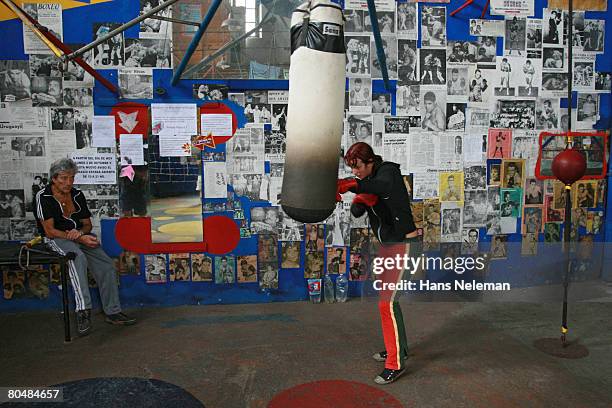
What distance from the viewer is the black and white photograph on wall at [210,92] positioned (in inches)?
169

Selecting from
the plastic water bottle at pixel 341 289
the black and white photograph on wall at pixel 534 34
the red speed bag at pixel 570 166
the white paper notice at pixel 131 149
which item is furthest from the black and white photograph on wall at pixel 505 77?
the white paper notice at pixel 131 149

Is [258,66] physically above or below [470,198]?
above

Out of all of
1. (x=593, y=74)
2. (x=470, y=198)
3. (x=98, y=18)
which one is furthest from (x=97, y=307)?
(x=593, y=74)

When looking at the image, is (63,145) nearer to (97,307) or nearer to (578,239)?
(97,307)

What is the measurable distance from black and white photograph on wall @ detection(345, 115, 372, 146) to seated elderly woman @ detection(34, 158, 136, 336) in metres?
2.33

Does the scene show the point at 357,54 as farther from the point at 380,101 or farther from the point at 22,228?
the point at 22,228

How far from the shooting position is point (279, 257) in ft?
14.8

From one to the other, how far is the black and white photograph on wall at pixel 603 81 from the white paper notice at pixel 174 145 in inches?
154

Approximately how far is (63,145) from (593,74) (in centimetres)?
494

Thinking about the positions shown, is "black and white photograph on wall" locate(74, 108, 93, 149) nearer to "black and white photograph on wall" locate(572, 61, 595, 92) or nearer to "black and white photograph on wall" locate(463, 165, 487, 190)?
"black and white photograph on wall" locate(463, 165, 487, 190)

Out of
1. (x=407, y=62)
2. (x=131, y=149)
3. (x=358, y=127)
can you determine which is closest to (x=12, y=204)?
(x=131, y=149)

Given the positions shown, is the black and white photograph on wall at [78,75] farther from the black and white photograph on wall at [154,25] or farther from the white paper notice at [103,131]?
the black and white photograph on wall at [154,25]

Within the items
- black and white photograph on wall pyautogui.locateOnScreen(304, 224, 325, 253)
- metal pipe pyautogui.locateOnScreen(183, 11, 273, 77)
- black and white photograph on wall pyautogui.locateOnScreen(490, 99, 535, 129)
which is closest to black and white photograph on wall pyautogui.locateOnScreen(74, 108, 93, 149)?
metal pipe pyautogui.locateOnScreen(183, 11, 273, 77)

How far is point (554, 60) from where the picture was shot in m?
4.66
